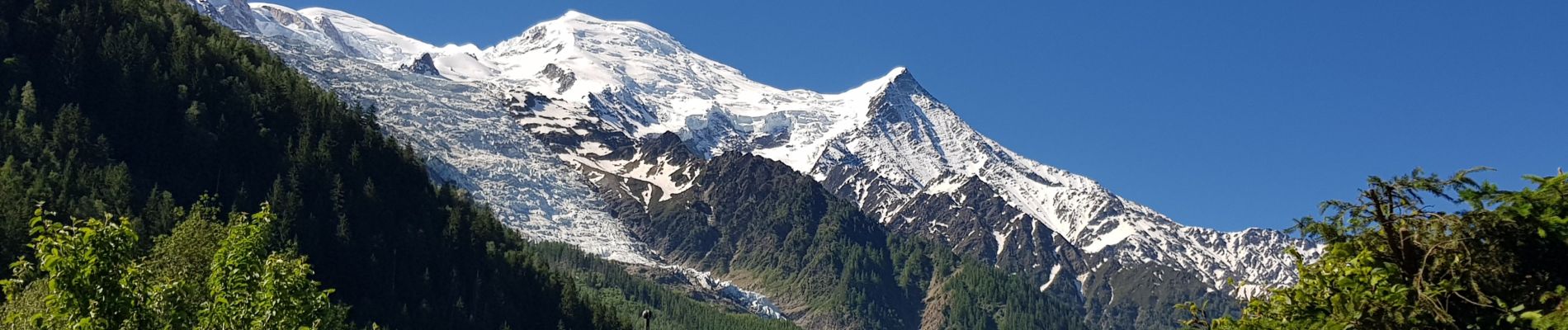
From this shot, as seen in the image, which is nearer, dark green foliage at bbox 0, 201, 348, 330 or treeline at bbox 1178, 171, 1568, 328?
treeline at bbox 1178, 171, 1568, 328

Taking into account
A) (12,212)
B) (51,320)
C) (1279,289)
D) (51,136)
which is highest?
(51,136)

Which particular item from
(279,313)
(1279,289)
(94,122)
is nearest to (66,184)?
(94,122)

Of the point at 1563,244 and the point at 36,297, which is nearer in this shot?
the point at 1563,244

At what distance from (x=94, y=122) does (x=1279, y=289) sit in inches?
8194

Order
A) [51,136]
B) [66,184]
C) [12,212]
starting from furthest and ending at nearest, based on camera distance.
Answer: [51,136] → [66,184] → [12,212]

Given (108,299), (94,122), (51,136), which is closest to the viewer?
(108,299)

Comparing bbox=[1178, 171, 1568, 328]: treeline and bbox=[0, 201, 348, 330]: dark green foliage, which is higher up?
bbox=[1178, 171, 1568, 328]: treeline

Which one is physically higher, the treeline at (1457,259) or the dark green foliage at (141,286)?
the treeline at (1457,259)

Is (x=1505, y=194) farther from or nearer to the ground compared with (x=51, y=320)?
farther from the ground

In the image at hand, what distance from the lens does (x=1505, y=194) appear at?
19.1 metres

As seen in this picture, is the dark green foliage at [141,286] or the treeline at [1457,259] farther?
the dark green foliage at [141,286]

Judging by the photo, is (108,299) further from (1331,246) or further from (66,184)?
(66,184)

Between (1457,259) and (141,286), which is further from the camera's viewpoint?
(141,286)

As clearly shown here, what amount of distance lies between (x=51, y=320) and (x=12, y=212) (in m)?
141
